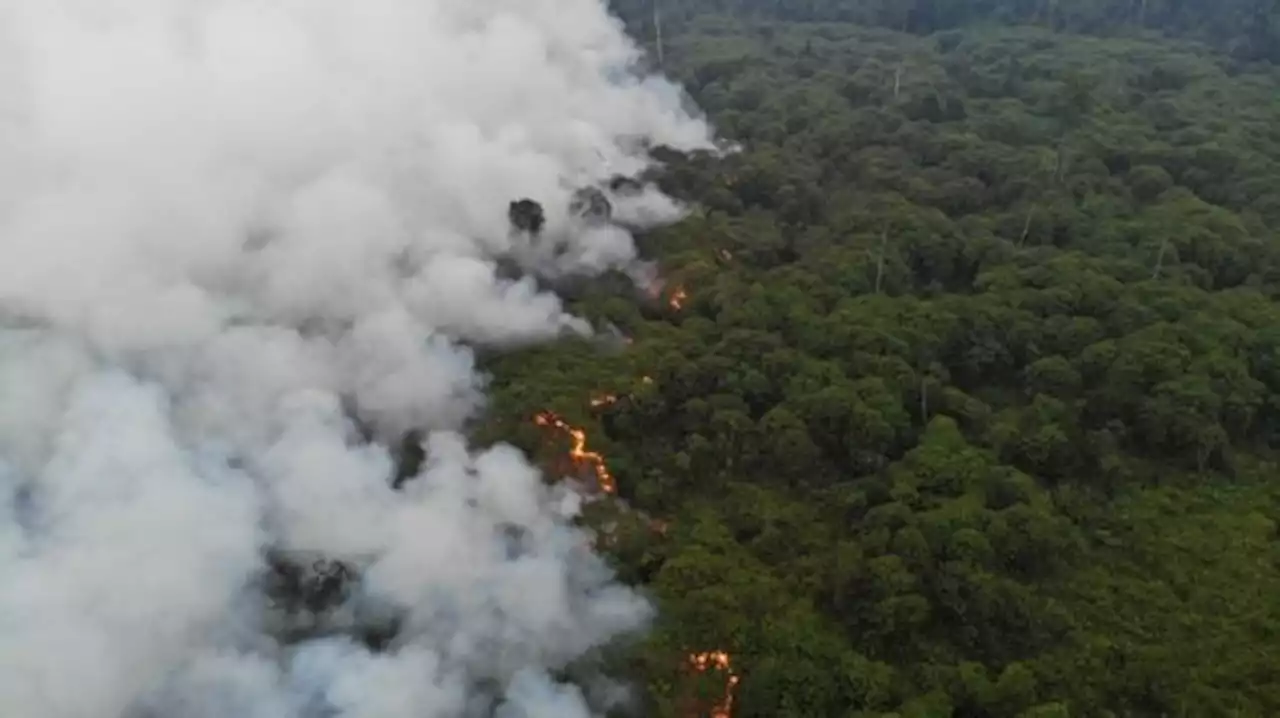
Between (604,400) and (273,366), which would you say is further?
(604,400)

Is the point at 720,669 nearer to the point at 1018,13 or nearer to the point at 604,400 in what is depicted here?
the point at 604,400

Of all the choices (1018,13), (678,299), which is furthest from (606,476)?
(1018,13)

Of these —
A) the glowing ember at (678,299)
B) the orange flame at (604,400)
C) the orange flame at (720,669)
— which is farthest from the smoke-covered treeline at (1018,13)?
the orange flame at (720,669)

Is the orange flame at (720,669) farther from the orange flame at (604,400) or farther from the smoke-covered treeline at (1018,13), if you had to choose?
the smoke-covered treeline at (1018,13)

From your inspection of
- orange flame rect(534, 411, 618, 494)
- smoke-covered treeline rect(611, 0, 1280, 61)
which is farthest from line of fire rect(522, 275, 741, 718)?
smoke-covered treeline rect(611, 0, 1280, 61)

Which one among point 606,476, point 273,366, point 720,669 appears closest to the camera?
point 720,669

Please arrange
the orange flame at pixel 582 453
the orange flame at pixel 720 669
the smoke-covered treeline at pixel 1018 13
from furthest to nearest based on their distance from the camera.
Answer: the smoke-covered treeline at pixel 1018 13 < the orange flame at pixel 582 453 < the orange flame at pixel 720 669
